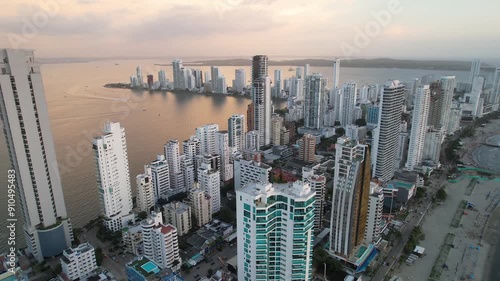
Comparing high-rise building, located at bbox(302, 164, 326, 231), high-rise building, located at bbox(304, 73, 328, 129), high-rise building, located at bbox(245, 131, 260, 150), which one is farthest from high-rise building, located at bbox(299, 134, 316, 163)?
high-rise building, located at bbox(304, 73, 328, 129)

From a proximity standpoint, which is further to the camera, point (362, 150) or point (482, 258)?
point (482, 258)

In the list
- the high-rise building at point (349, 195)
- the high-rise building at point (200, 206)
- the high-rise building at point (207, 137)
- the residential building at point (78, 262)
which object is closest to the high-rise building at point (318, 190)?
the high-rise building at point (349, 195)

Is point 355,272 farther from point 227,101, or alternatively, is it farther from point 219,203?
point 227,101

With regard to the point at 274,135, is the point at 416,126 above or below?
above

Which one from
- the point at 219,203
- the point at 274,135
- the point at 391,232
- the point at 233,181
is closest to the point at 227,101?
the point at 274,135

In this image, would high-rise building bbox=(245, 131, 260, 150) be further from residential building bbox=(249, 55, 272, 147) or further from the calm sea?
the calm sea

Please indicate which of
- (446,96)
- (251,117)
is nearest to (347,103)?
(446,96)

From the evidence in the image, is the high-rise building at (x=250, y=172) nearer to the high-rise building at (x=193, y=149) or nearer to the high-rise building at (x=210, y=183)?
the high-rise building at (x=210, y=183)
